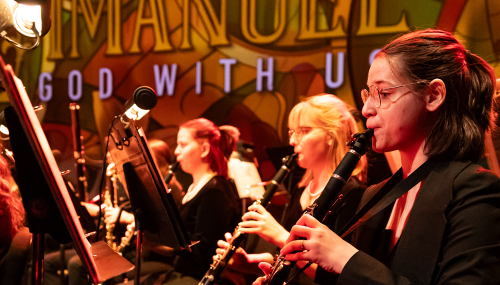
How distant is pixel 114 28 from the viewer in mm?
5965

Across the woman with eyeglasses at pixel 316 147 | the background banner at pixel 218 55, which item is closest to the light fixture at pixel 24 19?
the woman with eyeglasses at pixel 316 147

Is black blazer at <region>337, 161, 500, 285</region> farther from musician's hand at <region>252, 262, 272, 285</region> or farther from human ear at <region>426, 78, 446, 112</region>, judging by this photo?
musician's hand at <region>252, 262, 272, 285</region>

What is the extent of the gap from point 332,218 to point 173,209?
2.95ft

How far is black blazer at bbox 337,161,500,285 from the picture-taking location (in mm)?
1050

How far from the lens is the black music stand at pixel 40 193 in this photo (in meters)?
0.97

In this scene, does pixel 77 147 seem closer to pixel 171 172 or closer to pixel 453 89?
pixel 171 172

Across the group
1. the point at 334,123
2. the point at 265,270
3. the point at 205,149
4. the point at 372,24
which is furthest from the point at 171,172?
the point at 372,24

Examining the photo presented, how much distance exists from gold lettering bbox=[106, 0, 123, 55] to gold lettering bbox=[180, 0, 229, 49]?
1.06m

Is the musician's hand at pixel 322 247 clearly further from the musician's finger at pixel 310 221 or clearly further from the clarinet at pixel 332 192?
the clarinet at pixel 332 192

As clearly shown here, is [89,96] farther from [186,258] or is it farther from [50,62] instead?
[186,258]

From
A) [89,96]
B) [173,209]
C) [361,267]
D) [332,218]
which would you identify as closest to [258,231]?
[332,218]

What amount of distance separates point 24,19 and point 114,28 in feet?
15.0

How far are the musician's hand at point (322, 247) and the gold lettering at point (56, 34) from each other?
6.06 metres

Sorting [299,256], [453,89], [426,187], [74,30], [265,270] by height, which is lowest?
[265,270]
